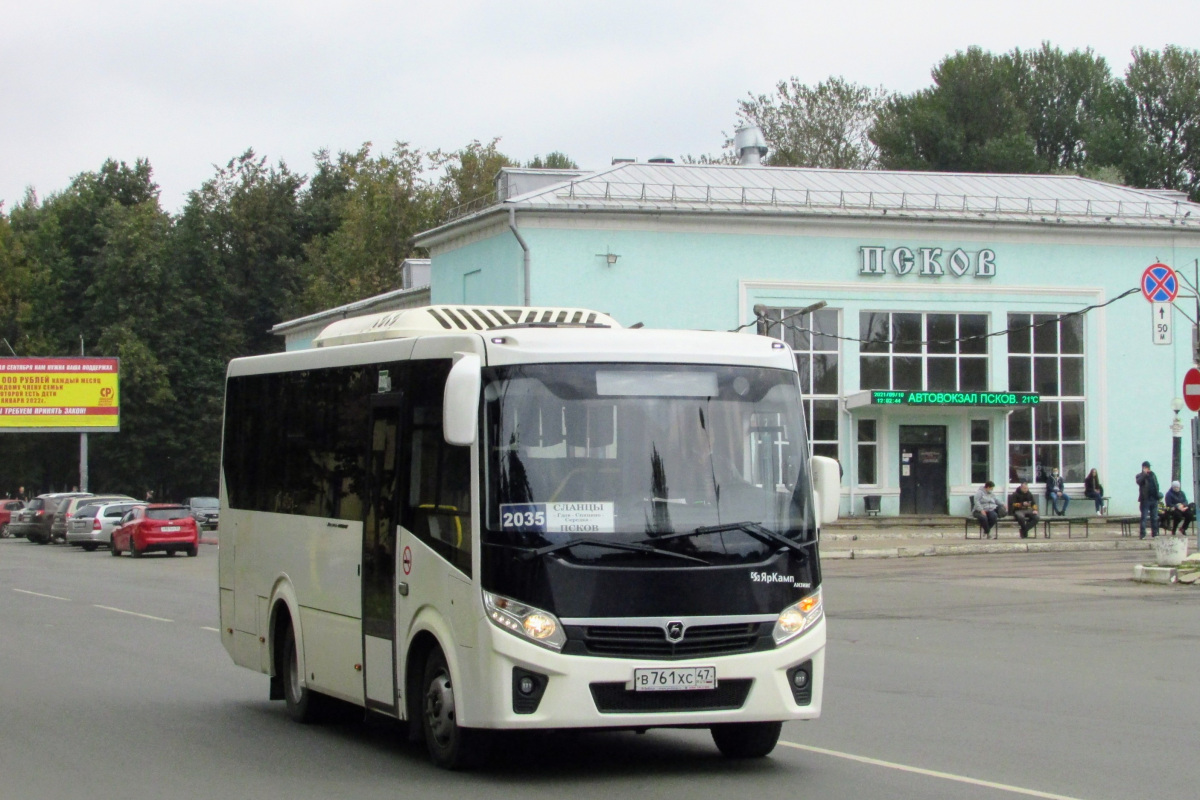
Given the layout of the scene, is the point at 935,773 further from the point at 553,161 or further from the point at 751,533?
the point at 553,161

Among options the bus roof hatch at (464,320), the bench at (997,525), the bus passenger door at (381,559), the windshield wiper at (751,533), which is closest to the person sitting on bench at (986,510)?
the bench at (997,525)

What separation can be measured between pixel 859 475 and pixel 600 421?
39.5 m

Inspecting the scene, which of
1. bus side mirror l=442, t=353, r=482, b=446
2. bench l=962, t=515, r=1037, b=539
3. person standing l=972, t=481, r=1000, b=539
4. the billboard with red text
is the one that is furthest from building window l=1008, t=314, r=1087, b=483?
bus side mirror l=442, t=353, r=482, b=446

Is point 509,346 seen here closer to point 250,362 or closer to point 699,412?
point 699,412

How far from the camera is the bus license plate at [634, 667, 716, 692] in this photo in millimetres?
8664

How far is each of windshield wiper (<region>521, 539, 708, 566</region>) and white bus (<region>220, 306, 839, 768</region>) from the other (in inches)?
0.4

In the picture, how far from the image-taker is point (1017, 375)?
4875 cm

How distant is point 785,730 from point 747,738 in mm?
1563

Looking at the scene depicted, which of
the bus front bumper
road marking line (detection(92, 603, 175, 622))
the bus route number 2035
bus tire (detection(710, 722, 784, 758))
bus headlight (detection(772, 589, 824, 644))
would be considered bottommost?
road marking line (detection(92, 603, 175, 622))

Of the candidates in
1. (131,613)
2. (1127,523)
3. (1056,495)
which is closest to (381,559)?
(131,613)

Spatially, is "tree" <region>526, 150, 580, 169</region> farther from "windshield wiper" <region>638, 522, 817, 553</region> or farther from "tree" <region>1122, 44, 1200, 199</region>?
"windshield wiper" <region>638, 522, 817, 553</region>

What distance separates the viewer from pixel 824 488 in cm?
968

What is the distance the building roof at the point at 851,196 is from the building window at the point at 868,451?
6.17m

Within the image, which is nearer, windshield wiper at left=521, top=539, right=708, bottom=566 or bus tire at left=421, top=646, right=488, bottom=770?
windshield wiper at left=521, top=539, right=708, bottom=566
